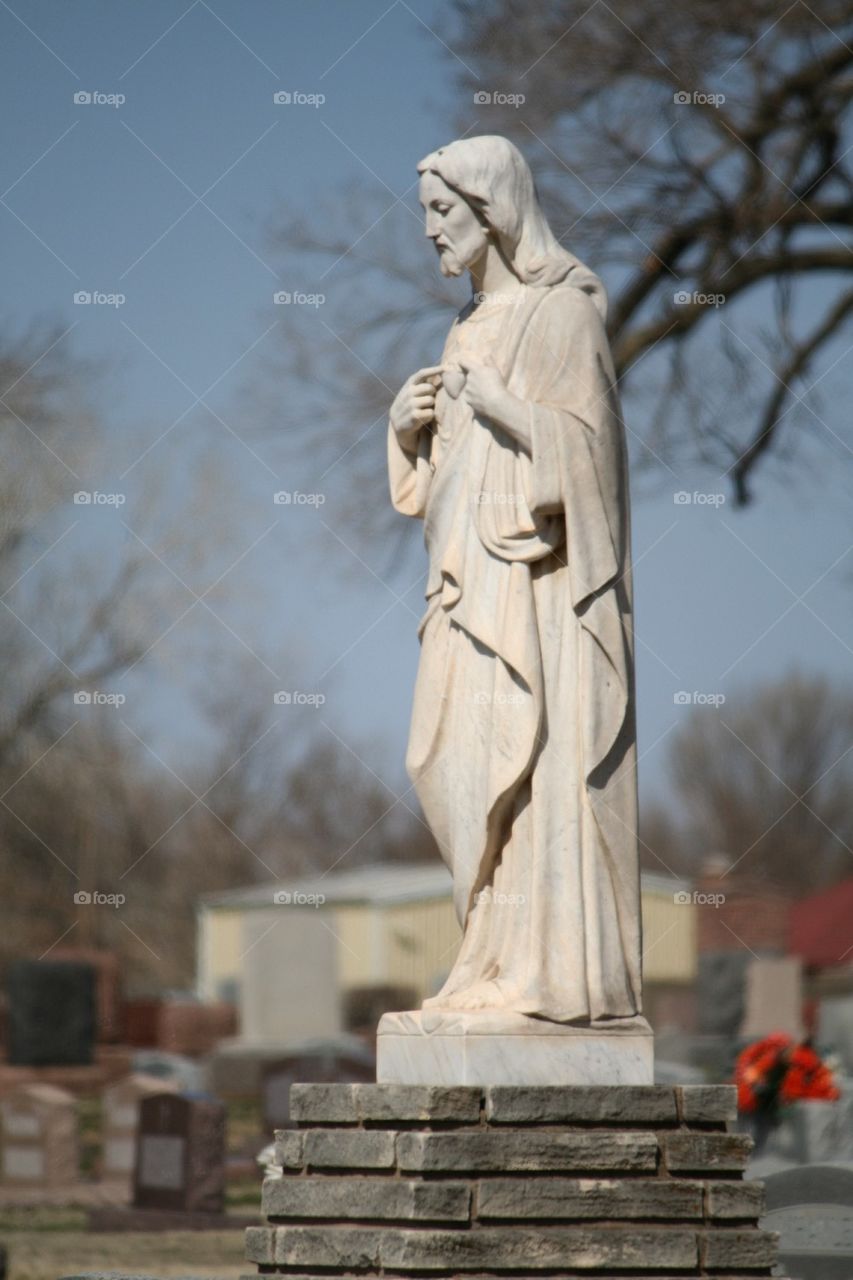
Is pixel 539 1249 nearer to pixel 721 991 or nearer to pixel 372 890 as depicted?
pixel 721 991

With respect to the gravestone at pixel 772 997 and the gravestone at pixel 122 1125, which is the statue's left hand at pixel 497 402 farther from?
the gravestone at pixel 772 997

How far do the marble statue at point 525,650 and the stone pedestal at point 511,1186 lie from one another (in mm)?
166

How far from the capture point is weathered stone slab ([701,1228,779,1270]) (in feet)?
22.0

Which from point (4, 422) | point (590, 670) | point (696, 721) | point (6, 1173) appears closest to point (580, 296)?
point (590, 670)

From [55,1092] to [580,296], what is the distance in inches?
478

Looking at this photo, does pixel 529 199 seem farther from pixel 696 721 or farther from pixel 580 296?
pixel 696 721

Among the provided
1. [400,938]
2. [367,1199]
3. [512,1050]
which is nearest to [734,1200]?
[512,1050]

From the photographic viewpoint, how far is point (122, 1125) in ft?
57.7

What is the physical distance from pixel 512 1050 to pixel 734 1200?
0.79m

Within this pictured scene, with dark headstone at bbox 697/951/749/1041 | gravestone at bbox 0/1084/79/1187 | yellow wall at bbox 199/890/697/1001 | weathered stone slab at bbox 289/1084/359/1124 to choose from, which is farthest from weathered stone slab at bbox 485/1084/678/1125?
yellow wall at bbox 199/890/697/1001

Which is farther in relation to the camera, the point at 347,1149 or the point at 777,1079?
the point at 777,1079

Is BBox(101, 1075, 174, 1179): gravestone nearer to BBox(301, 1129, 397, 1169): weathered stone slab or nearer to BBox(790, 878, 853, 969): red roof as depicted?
BBox(301, 1129, 397, 1169): weathered stone slab

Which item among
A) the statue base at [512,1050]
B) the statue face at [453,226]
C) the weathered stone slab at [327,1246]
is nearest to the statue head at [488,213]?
the statue face at [453,226]

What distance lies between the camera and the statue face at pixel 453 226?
7434mm
